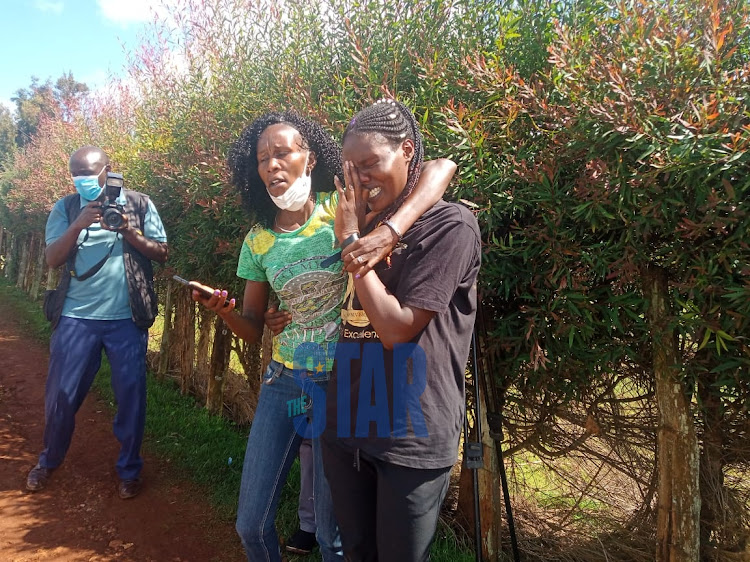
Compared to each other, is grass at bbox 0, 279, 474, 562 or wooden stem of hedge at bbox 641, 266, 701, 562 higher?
wooden stem of hedge at bbox 641, 266, 701, 562

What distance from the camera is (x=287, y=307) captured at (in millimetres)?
2178

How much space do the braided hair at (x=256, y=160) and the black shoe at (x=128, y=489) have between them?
7.85 feet

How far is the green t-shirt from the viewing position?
2.07m

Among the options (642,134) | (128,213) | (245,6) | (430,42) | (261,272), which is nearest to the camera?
(642,134)

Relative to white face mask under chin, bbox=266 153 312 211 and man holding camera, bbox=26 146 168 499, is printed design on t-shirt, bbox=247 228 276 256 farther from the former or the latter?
man holding camera, bbox=26 146 168 499

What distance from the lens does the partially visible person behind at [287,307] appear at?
2.06 meters

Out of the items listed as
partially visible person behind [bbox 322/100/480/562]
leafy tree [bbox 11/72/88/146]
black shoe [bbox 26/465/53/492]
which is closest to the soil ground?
black shoe [bbox 26/465/53/492]

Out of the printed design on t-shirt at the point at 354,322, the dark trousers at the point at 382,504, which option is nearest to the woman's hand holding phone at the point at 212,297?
the printed design on t-shirt at the point at 354,322

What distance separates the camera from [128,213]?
11.5 ft

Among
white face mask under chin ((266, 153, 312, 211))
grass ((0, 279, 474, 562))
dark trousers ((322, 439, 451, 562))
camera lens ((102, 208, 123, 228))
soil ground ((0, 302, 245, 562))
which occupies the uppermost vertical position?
camera lens ((102, 208, 123, 228))

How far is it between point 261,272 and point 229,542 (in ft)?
6.23

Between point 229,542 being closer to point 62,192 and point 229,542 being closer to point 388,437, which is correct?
point 388,437

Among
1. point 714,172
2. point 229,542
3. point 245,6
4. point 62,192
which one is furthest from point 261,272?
point 62,192

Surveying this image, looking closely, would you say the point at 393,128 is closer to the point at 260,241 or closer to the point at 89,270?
the point at 260,241
